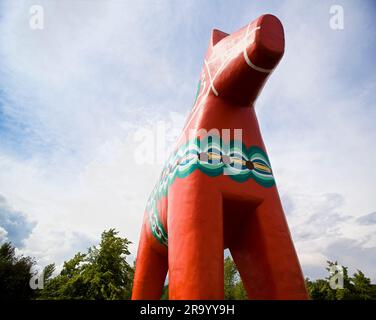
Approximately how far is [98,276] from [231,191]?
535 inches

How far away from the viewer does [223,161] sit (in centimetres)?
416

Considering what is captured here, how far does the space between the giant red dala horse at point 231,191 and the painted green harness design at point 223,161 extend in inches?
0.6

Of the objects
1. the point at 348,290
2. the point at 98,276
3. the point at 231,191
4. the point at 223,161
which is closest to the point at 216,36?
the point at 223,161

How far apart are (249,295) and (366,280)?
1967 cm

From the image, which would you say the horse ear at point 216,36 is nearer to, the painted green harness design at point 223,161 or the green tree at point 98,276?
the painted green harness design at point 223,161

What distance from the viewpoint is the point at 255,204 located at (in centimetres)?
405

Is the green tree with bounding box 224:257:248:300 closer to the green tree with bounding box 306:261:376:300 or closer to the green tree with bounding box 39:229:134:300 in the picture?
the green tree with bounding box 306:261:376:300

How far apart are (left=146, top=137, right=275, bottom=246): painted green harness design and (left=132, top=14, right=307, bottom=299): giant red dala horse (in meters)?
0.02

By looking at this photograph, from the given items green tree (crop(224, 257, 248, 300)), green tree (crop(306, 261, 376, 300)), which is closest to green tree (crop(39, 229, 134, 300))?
green tree (crop(224, 257, 248, 300))

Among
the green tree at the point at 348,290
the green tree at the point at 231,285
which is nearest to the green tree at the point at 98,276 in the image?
the green tree at the point at 231,285

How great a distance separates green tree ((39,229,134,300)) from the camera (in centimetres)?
1482

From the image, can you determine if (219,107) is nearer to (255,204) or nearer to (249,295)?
(255,204)

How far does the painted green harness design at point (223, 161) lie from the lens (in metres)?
4.05
